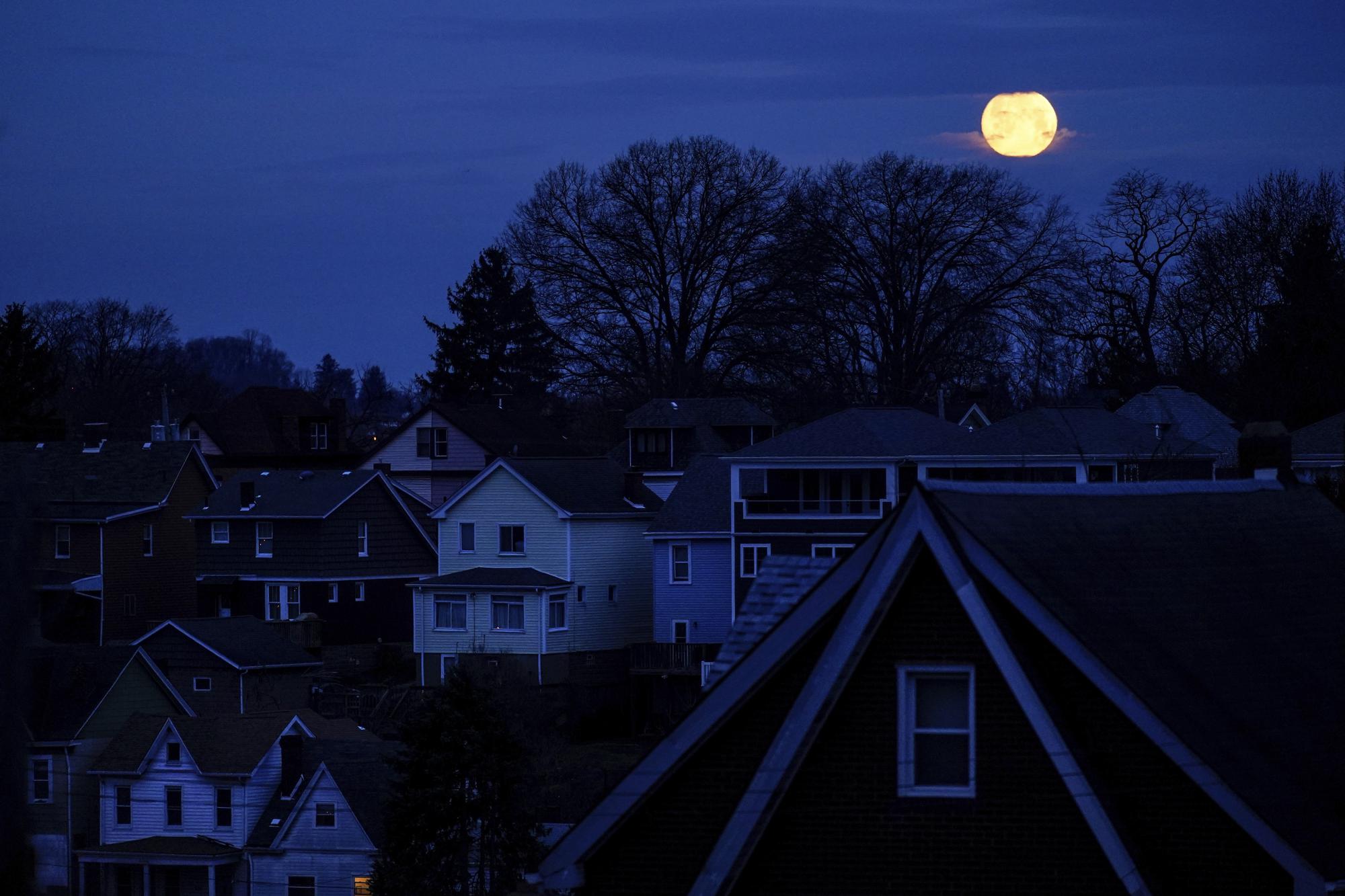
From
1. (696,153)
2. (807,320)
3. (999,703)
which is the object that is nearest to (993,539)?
(999,703)

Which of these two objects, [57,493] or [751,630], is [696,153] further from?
[751,630]

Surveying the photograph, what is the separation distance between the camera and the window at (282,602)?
62.8 m

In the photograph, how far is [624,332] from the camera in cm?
7950

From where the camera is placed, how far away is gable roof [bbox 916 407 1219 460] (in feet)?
168

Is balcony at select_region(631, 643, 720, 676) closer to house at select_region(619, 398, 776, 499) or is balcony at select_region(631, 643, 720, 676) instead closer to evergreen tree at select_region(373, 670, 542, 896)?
house at select_region(619, 398, 776, 499)

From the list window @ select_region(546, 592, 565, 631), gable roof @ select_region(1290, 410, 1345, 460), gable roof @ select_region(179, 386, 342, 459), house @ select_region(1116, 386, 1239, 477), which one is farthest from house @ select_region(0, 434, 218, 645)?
gable roof @ select_region(1290, 410, 1345, 460)

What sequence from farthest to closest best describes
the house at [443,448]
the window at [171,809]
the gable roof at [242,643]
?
the house at [443,448] → the gable roof at [242,643] → the window at [171,809]

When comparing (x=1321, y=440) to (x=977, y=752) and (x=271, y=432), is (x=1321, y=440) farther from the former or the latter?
(x=271, y=432)

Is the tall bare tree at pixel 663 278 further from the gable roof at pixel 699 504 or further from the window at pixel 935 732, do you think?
the window at pixel 935 732

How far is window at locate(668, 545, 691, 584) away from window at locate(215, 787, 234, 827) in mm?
18072

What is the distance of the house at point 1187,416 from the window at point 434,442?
31212 millimetres

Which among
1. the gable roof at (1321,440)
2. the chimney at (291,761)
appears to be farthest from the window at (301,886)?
the gable roof at (1321,440)

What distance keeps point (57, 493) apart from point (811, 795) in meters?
54.7

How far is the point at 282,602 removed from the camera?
63188 mm
